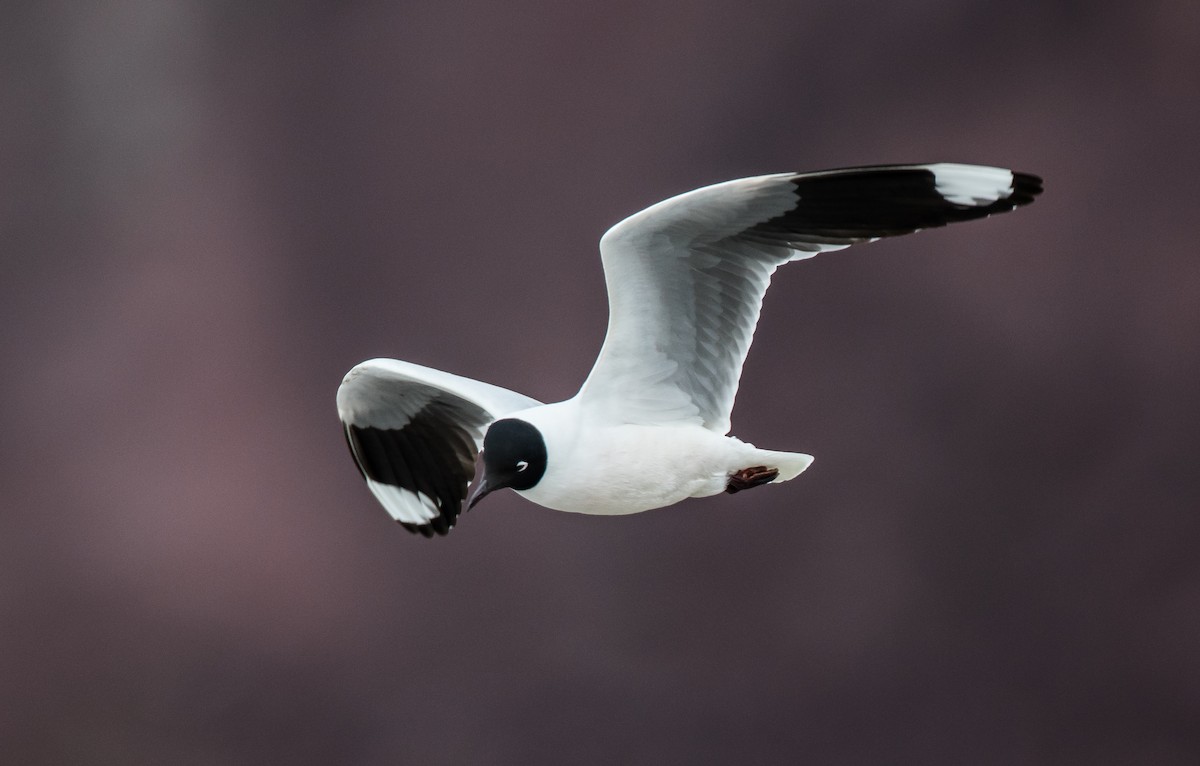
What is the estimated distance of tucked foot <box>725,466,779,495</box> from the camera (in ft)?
15.0

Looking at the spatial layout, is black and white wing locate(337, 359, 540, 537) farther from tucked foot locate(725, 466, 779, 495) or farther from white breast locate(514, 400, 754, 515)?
tucked foot locate(725, 466, 779, 495)

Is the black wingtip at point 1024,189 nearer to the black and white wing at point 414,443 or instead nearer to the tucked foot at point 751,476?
the tucked foot at point 751,476

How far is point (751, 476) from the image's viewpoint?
15.0ft

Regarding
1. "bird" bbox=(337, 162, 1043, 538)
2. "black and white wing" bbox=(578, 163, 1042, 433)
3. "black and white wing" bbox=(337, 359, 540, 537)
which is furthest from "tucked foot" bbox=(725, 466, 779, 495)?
"black and white wing" bbox=(337, 359, 540, 537)

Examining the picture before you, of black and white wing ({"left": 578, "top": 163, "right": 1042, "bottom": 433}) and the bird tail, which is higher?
black and white wing ({"left": 578, "top": 163, "right": 1042, "bottom": 433})

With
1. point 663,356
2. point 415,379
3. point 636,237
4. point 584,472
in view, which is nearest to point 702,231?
point 636,237

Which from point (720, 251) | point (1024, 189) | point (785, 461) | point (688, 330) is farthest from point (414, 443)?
point (1024, 189)

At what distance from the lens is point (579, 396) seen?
4.50m

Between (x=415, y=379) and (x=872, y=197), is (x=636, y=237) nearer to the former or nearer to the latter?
(x=872, y=197)

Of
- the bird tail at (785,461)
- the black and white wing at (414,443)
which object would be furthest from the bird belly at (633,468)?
the black and white wing at (414,443)

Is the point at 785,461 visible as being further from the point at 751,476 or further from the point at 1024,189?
the point at 1024,189

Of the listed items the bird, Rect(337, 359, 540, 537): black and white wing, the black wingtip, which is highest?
the black wingtip

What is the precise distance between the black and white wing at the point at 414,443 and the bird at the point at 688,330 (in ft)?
1.64

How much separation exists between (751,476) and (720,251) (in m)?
0.76
